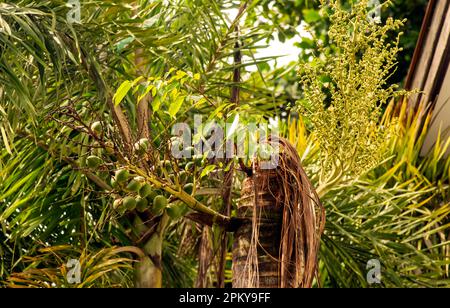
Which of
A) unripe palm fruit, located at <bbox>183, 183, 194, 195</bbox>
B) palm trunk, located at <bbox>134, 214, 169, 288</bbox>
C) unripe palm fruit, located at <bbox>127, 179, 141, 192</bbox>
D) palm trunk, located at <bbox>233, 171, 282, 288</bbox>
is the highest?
unripe palm fruit, located at <bbox>127, 179, 141, 192</bbox>

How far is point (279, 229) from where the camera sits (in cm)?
287

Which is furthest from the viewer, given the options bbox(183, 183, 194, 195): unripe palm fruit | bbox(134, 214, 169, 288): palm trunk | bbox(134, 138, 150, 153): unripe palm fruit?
bbox(134, 214, 169, 288): palm trunk

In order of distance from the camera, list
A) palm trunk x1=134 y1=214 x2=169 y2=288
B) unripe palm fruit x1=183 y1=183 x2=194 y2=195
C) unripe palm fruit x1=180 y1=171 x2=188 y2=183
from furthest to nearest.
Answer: palm trunk x1=134 y1=214 x2=169 y2=288
unripe palm fruit x1=183 y1=183 x2=194 y2=195
unripe palm fruit x1=180 y1=171 x2=188 y2=183

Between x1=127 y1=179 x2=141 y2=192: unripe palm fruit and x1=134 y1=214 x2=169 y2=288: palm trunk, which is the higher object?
x1=127 y1=179 x2=141 y2=192: unripe palm fruit

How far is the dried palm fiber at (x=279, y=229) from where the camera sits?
2.77 meters

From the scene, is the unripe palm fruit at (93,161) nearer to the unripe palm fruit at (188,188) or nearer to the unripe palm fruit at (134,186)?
the unripe palm fruit at (134,186)

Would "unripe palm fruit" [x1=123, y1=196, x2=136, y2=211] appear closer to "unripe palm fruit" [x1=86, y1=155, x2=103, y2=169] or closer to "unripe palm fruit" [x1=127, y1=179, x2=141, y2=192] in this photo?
"unripe palm fruit" [x1=127, y1=179, x2=141, y2=192]

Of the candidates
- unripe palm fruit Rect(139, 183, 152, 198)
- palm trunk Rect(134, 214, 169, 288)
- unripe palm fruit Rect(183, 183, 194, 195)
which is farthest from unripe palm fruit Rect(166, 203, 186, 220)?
palm trunk Rect(134, 214, 169, 288)

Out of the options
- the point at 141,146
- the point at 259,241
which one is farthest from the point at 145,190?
the point at 259,241

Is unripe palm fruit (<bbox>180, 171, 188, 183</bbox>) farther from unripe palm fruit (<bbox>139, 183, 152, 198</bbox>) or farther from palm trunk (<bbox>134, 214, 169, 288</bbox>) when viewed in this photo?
palm trunk (<bbox>134, 214, 169, 288</bbox>)

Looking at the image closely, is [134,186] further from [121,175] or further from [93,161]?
[93,161]

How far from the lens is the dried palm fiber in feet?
9.10

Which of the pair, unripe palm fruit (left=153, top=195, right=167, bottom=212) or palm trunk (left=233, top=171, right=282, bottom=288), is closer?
unripe palm fruit (left=153, top=195, right=167, bottom=212)
